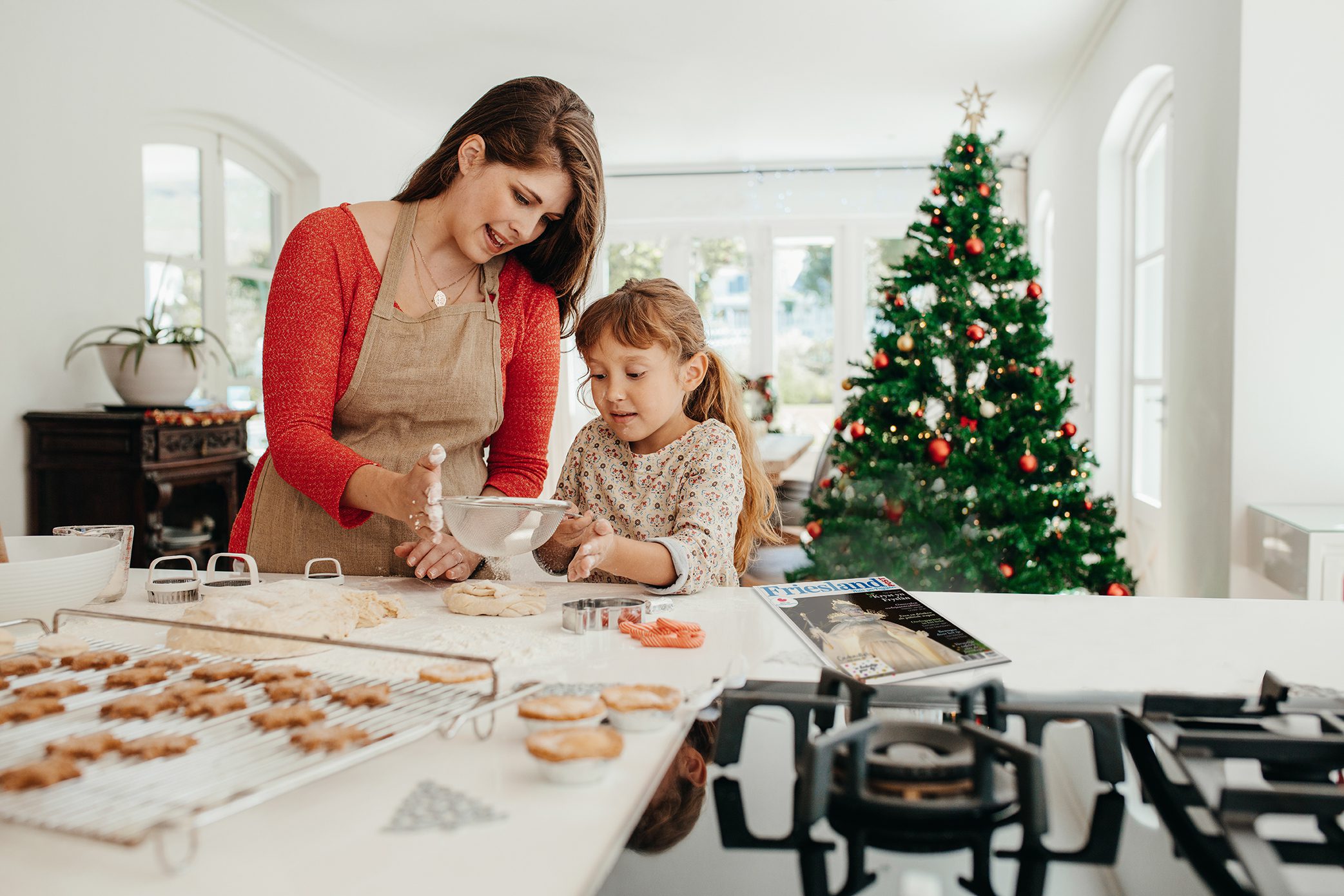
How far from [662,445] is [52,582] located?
0.85 metres

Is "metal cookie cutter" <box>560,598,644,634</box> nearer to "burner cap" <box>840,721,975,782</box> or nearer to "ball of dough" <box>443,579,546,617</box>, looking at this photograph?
"ball of dough" <box>443,579,546,617</box>

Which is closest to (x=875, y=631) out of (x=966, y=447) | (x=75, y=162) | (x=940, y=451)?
(x=940, y=451)

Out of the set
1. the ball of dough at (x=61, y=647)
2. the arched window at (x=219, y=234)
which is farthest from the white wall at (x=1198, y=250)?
the arched window at (x=219, y=234)

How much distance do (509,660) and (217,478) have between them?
3467 millimetres

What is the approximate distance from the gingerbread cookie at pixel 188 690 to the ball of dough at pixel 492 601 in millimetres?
357

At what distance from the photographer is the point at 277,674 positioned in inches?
28.8

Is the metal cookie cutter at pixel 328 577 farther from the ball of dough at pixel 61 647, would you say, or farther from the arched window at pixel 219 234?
the arched window at pixel 219 234

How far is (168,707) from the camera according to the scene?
2.17ft

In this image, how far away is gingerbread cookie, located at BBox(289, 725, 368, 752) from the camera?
572 millimetres

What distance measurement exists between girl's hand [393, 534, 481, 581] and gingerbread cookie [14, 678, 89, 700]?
0.51 m

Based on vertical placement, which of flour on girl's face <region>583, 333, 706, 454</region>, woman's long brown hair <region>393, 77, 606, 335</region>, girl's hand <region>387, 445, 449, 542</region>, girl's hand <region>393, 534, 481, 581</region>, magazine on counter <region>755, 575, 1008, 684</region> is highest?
woman's long brown hair <region>393, 77, 606, 335</region>

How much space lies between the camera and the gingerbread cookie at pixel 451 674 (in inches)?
28.7

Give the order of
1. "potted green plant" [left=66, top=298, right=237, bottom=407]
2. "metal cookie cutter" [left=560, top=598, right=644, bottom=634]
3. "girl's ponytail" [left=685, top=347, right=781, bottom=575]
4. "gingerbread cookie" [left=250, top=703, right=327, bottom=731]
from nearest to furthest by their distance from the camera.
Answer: "gingerbread cookie" [left=250, top=703, right=327, bottom=731], "metal cookie cutter" [left=560, top=598, right=644, bottom=634], "girl's ponytail" [left=685, top=347, right=781, bottom=575], "potted green plant" [left=66, top=298, right=237, bottom=407]

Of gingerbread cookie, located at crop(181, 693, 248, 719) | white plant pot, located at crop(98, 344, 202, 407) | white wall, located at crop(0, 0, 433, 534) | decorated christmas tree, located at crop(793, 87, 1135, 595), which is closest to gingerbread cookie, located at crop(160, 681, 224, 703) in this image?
gingerbread cookie, located at crop(181, 693, 248, 719)
